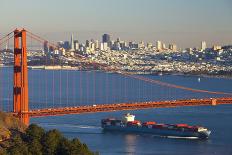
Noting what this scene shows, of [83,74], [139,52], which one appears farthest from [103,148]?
[139,52]

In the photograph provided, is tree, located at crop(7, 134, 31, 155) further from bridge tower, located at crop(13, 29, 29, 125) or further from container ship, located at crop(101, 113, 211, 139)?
container ship, located at crop(101, 113, 211, 139)

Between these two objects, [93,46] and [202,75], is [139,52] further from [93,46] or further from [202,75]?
[202,75]

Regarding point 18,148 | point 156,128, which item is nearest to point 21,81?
point 156,128

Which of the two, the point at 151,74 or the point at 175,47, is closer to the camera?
the point at 151,74

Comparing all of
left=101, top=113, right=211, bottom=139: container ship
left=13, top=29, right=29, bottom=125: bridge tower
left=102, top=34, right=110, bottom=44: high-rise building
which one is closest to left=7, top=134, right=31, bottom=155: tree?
left=13, top=29, right=29, bottom=125: bridge tower

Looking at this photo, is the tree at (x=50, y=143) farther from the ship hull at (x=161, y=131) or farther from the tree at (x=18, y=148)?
the ship hull at (x=161, y=131)

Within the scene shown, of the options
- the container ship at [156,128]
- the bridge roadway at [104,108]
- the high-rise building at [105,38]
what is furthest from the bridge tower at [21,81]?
the high-rise building at [105,38]
